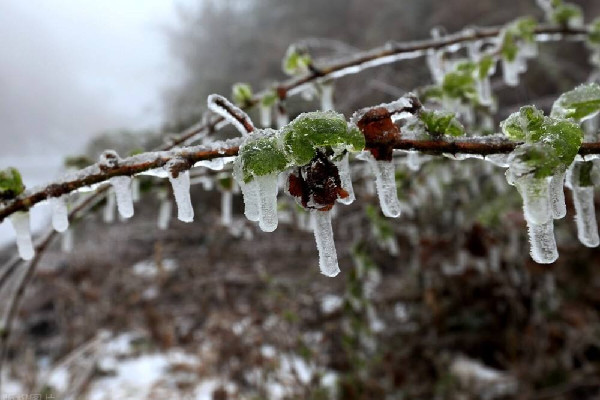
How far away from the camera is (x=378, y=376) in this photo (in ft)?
9.31

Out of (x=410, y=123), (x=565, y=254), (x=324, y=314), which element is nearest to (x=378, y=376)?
(x=324, y=314)

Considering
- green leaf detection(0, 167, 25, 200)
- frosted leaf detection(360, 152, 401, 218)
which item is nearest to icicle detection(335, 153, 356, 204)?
frosted leaf detection(360, 152, 401, 218)

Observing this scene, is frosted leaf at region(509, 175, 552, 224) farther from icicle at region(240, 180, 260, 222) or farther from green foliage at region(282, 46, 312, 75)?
green foliage at region(282, 46, 312, 75)

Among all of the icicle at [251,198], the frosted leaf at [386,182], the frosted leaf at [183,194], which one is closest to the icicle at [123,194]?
the frosted leaf at [183,194]

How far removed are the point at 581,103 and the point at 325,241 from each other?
0.38 meters

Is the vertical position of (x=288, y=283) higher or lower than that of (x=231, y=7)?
lower

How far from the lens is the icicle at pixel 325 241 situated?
505 mm

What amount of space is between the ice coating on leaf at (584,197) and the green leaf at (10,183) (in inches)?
29.0

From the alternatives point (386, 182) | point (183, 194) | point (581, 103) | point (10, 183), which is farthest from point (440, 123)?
point (10, 183)

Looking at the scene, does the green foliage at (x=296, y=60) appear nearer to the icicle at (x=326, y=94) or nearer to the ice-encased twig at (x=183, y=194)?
the icicle at (x=326, y=94)

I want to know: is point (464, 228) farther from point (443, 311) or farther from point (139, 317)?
point (139, 317)

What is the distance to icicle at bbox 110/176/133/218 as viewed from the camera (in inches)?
24.4

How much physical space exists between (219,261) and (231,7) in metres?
8.22

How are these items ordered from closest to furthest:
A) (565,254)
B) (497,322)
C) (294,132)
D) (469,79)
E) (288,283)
A: 1. (294,132)
2. (469,79)
3. (565,254)
4. (288,283)
5. (497,322)
